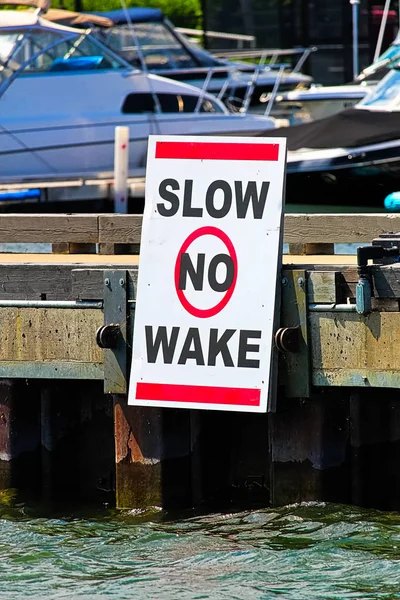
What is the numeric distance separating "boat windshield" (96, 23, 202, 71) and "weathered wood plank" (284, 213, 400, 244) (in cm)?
1945

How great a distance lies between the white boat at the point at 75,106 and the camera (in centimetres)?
2425

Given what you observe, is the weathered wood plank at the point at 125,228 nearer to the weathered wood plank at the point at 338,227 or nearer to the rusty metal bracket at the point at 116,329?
the weathered wood plank at the point at 338,227

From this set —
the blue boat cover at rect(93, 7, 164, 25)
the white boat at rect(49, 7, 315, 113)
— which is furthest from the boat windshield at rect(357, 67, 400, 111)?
the blue boat cover at rect(93, 7, 164, 25)

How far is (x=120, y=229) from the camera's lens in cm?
1010

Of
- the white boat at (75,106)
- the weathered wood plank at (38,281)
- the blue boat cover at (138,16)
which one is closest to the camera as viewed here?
the weathered wood plank at (38,281)

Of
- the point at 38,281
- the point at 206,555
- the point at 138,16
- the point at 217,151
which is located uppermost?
the point at 138,16

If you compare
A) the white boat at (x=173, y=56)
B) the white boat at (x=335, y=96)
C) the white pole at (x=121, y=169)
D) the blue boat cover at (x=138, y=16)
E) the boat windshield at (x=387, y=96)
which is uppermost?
the blue boat cover at (x=138, y=16)

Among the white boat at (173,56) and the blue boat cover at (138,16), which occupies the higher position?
the blue boat cover at (138,16)

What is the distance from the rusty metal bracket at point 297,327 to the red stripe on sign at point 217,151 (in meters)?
0.73

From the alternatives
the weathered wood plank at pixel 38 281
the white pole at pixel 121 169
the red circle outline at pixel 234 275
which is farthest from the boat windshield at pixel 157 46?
the red circle outline at pixel 234 275

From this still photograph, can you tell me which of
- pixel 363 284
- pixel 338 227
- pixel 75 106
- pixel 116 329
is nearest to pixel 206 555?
pixel 116 329

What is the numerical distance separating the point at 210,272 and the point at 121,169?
43.5ft

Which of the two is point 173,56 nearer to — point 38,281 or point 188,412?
point 38,281

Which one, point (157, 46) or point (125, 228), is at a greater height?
point (157, 46)
